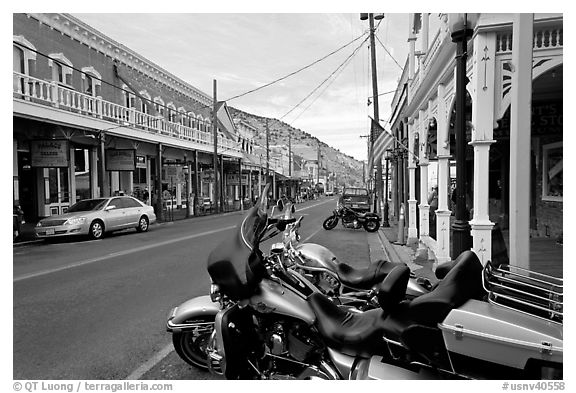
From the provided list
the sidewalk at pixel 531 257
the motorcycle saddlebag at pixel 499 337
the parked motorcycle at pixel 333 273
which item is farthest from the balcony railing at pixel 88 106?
the motorcycle saddlebag at pixel 499 337

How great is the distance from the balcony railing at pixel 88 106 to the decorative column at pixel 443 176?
42.3ft

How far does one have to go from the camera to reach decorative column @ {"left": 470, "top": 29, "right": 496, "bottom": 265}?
5.65 metres

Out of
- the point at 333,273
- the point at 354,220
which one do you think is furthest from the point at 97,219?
the point at 333,273

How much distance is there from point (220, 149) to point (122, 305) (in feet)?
81.9

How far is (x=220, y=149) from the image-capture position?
30031mm

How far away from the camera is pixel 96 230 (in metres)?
13.8

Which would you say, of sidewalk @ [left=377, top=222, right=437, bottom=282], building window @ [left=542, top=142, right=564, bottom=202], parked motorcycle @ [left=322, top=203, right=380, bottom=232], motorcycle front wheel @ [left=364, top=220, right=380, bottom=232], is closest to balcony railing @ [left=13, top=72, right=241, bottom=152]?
parked motorcycle @ [left=322, top=203, right=380, bottom=232]

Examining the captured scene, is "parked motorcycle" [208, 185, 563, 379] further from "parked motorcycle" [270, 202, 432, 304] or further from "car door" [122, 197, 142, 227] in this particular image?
"car door" [122, 197, 142, 227]

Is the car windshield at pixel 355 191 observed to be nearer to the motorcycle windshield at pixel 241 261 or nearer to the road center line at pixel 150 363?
the road center line at pixel 150 363

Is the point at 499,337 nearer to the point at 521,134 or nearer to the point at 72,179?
the point at 521,134

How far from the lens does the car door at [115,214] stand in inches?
567

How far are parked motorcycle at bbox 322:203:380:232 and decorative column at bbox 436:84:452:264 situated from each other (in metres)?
8.20

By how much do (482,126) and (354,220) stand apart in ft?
38.2

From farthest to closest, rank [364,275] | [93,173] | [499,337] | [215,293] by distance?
[93,173] < [364,275] < [215,293] < [499,337]
